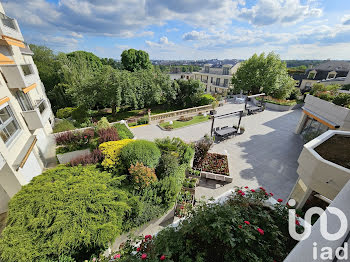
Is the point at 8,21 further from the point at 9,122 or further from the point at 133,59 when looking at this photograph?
the point at 133,59

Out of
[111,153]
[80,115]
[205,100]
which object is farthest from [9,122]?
[205,100]

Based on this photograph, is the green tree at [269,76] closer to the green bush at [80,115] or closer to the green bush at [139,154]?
the green bush at [139,154]

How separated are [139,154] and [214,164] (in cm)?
548

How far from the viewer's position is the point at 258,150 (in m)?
12.2

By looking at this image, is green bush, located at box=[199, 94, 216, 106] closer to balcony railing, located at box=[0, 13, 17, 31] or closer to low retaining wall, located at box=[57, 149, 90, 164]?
low retaining wall, located at box=[57, 149, 90, 164]

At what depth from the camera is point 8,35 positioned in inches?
317

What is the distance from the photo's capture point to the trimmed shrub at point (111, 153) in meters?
7.33

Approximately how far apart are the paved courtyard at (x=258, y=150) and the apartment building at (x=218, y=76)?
72.2 ft

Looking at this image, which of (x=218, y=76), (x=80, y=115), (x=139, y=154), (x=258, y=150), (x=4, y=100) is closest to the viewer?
(x=4, y=100)

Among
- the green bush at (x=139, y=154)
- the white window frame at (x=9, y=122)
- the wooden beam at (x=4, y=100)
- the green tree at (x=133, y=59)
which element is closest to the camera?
the wooden beam at (x=4, y=100)

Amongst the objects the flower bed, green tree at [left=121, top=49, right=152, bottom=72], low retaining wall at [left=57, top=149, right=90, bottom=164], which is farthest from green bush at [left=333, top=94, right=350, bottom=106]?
green tree at [left=121, top=49, right=152, bottom=72]

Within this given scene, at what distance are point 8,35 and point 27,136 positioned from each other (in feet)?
18.8

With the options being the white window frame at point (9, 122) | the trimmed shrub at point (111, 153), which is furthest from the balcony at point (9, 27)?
the trimmed shrub at point (111, 153)

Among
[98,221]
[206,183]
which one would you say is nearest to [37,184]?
[98,221]
